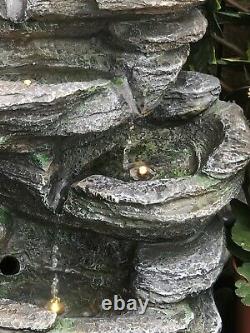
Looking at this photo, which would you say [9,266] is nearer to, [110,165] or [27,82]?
[110,165]

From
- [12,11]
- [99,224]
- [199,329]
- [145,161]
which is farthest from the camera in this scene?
[145,161]

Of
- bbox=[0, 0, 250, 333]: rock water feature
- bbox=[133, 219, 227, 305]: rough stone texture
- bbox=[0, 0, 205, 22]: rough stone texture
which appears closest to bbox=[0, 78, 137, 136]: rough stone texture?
bbox=[0, 0, 250, 333]: rock water feature

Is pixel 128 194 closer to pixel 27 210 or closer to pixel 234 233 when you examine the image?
pixel 27 210

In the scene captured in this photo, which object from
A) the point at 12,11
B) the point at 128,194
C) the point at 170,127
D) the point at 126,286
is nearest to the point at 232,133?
the point at 170,127

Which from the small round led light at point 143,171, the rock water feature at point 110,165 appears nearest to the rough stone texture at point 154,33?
the rock water feature at point 110,165

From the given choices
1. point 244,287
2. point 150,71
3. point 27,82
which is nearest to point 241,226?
point 244,287

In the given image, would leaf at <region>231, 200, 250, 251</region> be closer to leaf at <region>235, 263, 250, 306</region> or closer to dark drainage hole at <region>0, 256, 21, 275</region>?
leaf at <region>235, 263, 250, 306</region>

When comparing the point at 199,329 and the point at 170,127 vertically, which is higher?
the point at 170,127
